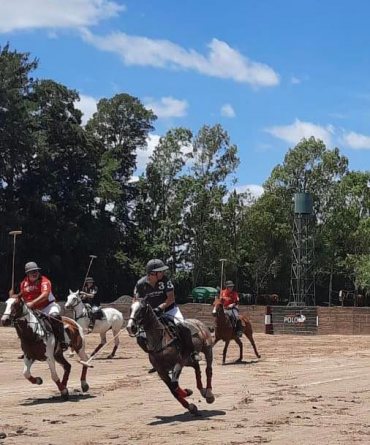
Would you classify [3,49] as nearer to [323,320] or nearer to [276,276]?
[276,276]

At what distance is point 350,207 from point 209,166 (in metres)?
13.4

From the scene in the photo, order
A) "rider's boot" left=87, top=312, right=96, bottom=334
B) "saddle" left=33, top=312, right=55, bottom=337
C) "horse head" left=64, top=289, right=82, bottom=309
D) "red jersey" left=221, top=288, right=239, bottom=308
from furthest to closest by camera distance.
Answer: "rider's boot" left=87, top=312, right=96, bottom=334
"horse head" left=64, top=289, right=82, bottom=309
"red jersey" left=221, top=288, right=239, bottom=308
"saddle" left=33, top=312, right=55, bottom=337

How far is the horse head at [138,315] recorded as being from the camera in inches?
446

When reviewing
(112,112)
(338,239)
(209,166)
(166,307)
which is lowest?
(166,307)

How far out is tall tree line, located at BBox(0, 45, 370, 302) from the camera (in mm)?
63812

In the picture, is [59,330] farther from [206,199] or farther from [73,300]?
[206,199]

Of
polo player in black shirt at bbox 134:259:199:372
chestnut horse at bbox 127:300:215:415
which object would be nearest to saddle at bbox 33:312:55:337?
polo player in black shirt at bbox 134:259:199:372

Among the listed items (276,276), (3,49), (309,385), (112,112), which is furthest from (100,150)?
(309,385)

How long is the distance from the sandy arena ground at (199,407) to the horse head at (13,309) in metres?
1.48

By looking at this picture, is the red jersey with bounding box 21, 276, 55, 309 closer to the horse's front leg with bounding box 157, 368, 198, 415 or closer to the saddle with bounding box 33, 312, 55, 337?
the saddle with bounding box 33, 312, 55, 337

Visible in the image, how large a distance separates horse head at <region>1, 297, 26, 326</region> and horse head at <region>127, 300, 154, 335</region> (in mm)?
2943

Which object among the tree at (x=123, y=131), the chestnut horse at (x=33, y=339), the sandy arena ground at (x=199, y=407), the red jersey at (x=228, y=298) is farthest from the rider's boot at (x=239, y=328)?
the tree at (x=123, y=131)

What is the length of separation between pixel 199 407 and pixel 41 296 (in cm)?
363

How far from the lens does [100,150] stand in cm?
7094
